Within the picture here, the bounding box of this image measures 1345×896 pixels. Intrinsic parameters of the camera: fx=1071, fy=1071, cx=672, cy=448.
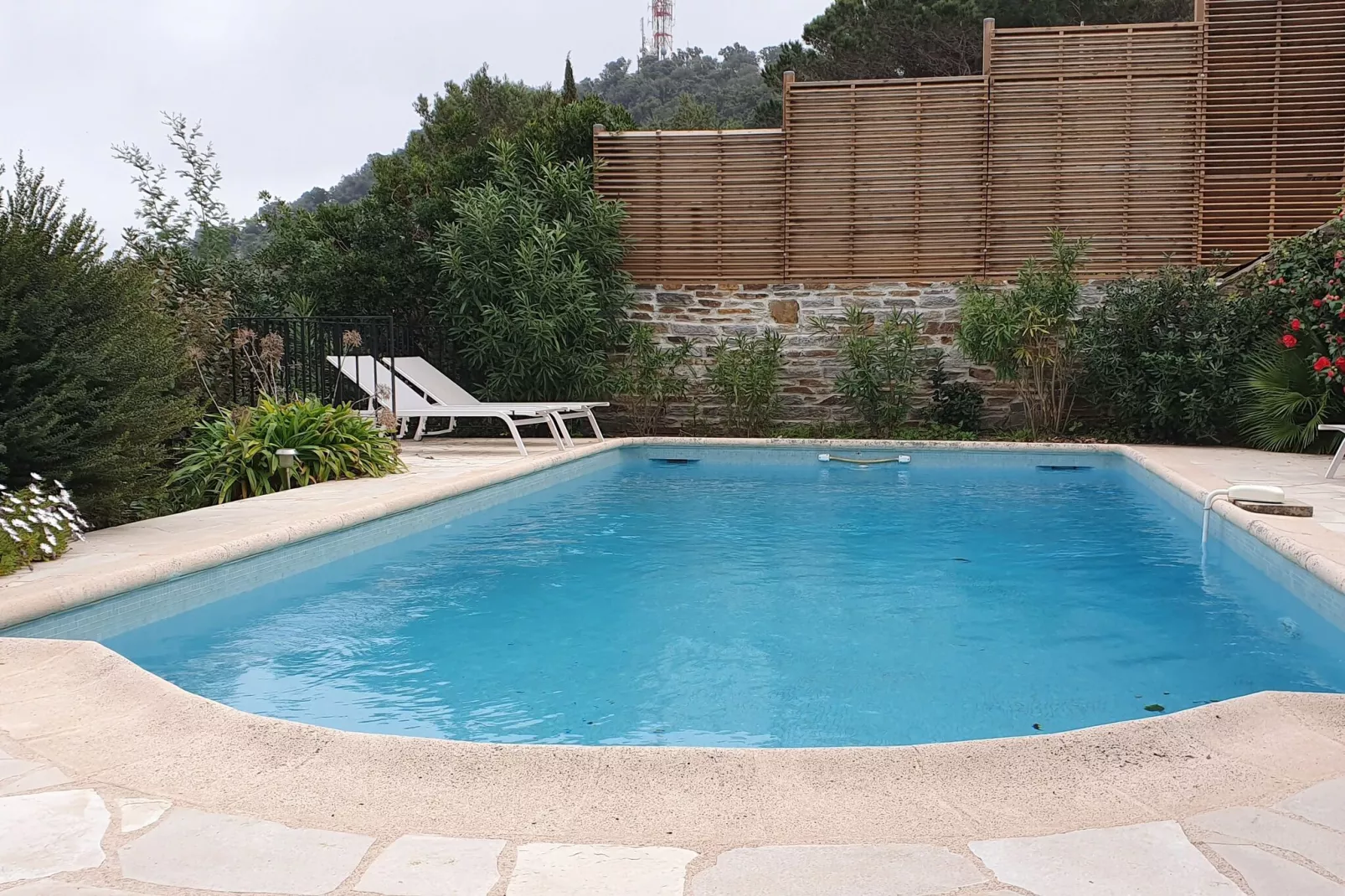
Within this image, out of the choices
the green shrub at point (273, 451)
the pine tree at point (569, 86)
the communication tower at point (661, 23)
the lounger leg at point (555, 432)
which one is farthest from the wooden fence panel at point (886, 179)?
the communication tower at point (661, 23)

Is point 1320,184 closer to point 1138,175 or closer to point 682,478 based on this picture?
point 1138,175

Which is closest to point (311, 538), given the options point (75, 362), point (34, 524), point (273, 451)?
point (34, 524)

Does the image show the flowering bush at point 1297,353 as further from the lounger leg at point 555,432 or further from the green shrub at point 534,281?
the green shrub at point 534,281

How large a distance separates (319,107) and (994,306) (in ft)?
38.2

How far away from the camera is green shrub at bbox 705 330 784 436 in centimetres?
1102

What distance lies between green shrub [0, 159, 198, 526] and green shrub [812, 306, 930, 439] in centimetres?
688

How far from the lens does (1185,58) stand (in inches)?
424

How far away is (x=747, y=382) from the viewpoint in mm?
11016

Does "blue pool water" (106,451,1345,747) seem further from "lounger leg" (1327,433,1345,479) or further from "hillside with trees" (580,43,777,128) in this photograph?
"hillside with trees" (580,43,777,128)

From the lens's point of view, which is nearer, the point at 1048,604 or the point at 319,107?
the point at 1048,604

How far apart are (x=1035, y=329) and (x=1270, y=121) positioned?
3.33m

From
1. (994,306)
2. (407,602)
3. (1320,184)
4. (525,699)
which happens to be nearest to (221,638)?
(407,602)

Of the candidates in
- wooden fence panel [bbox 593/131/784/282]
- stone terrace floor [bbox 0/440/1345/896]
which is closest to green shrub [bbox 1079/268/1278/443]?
wooden fence panel [bbox 593/131/784/282]

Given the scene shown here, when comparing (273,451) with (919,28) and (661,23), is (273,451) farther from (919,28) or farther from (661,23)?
(661,23)
